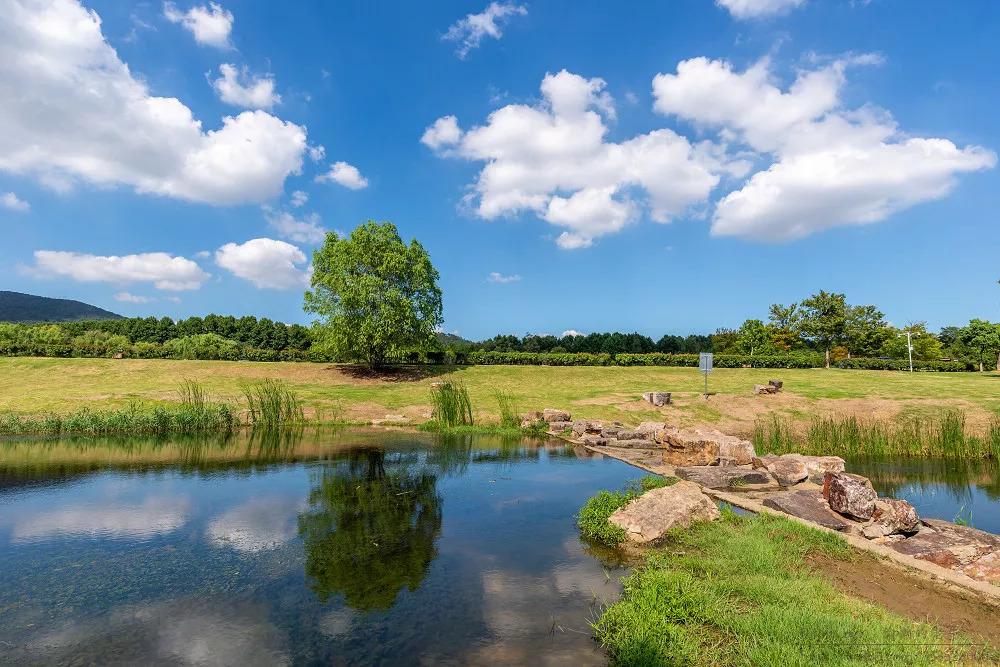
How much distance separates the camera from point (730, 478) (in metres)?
Result: 13.5

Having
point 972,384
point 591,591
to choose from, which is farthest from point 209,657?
point 972,384

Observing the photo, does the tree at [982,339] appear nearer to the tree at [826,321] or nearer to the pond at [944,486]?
the tree at [826,321]

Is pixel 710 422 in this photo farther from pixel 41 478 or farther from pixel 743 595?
pixel 41 478

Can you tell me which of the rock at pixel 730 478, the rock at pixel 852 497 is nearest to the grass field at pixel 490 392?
the rock at pixel 730 478

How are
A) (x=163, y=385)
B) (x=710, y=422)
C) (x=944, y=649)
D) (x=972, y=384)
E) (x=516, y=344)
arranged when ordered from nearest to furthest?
(x=944, y=649) → (x=710, y=422) → (x=163, y=385) → (x=972, y=384) → (x=516, y=344)

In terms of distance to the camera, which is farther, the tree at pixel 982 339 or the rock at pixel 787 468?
the tree at pixel 982 339

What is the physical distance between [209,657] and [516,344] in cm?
5882

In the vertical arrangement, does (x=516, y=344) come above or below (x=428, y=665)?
above

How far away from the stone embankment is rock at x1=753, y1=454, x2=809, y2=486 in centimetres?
3

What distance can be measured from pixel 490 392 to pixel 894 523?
79.7 feet

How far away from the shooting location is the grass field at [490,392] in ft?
83.0

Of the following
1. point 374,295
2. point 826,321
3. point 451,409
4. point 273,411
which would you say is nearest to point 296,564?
point 451,409

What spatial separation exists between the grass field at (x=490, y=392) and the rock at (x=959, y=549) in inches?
575

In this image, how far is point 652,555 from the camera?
28.2 feet
